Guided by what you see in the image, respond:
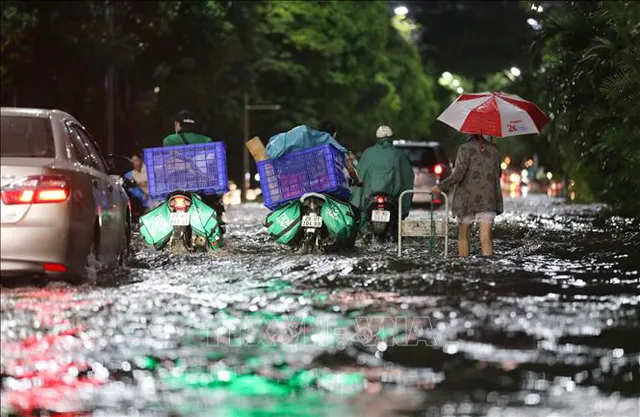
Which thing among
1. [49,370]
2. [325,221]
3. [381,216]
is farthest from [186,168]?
[49,370]

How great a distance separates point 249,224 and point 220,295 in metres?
17.9

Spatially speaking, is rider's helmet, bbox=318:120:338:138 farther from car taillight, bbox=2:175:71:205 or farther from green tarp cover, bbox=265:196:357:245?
car taillight, bbox=2:175:71:205

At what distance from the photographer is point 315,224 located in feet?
64.0

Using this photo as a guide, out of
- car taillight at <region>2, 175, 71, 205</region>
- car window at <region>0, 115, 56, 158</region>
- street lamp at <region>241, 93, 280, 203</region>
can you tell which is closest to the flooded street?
car taillight at <region>2, 175, 71, 205</region>

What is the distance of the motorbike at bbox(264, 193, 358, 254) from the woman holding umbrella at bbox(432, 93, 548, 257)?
128cm

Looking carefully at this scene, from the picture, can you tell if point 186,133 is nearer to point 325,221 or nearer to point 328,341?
point 325,221

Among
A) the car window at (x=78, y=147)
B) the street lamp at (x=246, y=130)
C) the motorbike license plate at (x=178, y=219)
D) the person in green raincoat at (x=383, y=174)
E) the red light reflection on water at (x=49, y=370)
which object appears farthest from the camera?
the street lamp at (x=246, y=130)

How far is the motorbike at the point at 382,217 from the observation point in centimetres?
2194

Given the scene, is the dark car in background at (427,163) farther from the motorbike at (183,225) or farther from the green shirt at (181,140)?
the motorbike at (183,225)

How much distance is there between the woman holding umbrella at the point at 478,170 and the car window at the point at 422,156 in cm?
1989

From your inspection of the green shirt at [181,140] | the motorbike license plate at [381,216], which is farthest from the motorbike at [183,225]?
the motorbike license plate at [381,216]

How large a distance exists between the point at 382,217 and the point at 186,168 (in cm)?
324

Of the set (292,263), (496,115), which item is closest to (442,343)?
(292,263)

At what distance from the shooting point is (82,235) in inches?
548
